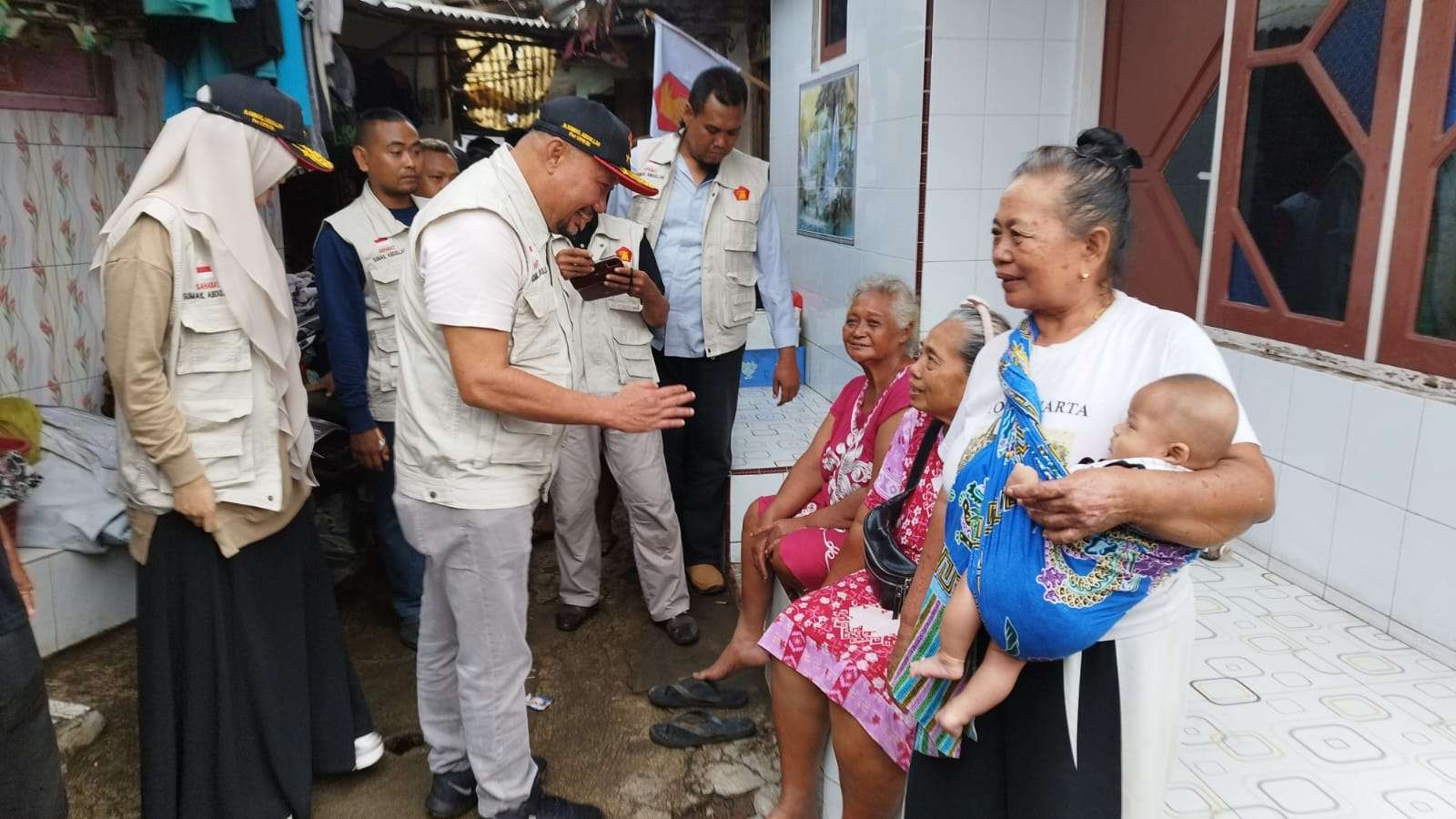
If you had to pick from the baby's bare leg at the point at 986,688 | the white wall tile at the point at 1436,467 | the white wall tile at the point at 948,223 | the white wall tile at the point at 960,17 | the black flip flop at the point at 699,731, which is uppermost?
the white wall tile at the point at 960,17

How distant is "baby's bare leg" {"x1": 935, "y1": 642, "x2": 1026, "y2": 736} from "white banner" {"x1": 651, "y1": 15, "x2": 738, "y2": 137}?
365cm

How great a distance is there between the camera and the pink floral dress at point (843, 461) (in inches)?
105

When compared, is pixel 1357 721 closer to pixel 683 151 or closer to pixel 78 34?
pixel 683 151

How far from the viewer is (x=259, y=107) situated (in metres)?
2.26

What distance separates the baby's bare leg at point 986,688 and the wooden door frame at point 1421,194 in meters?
1.81

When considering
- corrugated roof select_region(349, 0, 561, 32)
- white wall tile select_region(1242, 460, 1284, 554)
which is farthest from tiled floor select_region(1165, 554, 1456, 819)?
corrugated roof select_region(349, 0, 561, 32)

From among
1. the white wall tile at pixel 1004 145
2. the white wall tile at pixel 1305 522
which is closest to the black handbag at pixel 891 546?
the white wall tile at pixel 1305 522

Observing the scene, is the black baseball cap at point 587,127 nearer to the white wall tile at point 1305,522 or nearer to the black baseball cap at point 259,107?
the black baseball cap at point 259,107

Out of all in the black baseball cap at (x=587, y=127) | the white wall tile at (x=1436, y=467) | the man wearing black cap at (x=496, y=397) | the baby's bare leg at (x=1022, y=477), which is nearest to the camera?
the baby's bare leg at (x=1022, y=477)

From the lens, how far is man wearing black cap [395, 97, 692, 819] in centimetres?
203

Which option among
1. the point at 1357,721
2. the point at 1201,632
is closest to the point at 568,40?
the point at 1201,632

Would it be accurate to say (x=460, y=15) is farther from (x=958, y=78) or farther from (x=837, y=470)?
(x=837, y=470)

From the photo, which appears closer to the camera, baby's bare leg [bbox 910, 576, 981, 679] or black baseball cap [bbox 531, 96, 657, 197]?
baby's bare leg [bbox 910, 576, 981, 679]

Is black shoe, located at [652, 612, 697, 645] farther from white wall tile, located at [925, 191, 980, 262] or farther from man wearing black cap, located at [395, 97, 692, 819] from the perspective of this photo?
white wall tile, located at [925, 191, 980, 262]
